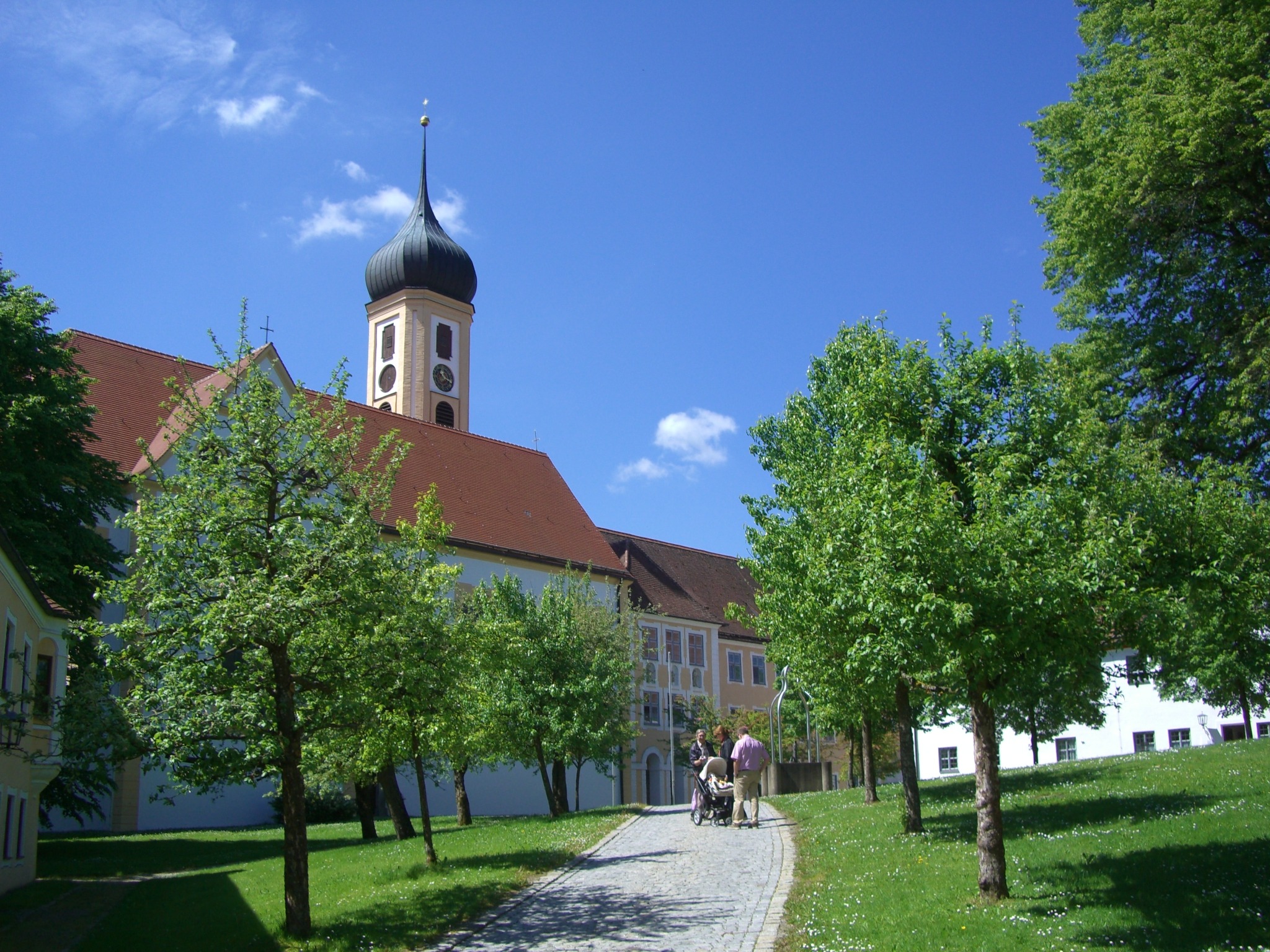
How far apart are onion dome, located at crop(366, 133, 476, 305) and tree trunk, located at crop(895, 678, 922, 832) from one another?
4876 cm

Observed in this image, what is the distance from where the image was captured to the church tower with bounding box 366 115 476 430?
200 ft

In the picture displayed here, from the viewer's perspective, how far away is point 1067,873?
11.9m

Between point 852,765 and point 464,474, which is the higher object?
point 464,474

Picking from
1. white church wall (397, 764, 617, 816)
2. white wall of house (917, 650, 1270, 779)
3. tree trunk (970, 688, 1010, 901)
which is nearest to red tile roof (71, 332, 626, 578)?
white church wall (397, 764, 617, 816)

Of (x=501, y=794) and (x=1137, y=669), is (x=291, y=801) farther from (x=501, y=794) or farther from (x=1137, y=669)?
(x=501, y=794)

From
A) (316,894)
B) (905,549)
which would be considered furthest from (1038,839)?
(316,894)

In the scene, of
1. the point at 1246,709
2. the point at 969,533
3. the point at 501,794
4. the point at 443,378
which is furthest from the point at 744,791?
the point at 443,378

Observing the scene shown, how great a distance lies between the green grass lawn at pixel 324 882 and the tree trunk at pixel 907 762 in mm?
5123

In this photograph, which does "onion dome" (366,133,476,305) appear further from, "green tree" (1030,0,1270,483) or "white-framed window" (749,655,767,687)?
"green tree" (1030,0,1270,483)

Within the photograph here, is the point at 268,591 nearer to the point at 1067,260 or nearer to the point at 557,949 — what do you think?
the point at 557,949

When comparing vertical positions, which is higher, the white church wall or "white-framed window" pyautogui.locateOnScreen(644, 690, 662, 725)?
"white-framed window" pyautogui.locateOnScreen(644, 690, 662, 725)

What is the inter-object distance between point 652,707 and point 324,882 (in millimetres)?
36050

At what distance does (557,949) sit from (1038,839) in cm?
657

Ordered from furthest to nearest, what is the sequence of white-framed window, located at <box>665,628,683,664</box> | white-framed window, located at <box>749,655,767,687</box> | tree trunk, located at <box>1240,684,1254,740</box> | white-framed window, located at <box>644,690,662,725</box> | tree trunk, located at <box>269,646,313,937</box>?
white-framed window, located at <box>749,655,767,687</box> < white-framed window, located at <box>665,628,683,664</box> < white-framed window, located at <box>644,690,662,725</box> < tree trunk, located at <box>1240,684,1254,740</box> < tree trunk, located at <box>269,646,313,937</box>
